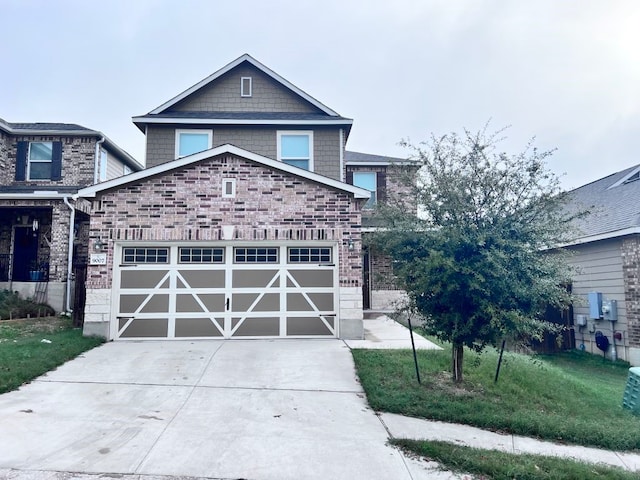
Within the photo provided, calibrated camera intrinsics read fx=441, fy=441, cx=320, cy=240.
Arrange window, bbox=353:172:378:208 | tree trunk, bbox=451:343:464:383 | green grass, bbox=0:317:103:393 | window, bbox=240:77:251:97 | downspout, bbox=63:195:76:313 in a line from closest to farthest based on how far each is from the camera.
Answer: green grass, bbox=0:317:103:393 → tree trunk, bbox=451:343:464:383 → downspout, bbox=63:195:76:313 → window, bbox=240:77:251:97 → window, bbox=353:172:378:208

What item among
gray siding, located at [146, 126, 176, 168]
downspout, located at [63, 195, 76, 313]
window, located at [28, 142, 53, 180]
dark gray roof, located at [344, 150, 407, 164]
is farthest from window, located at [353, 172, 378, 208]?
window, located at [28, 142, 53, 180]

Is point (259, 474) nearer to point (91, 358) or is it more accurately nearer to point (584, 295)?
point (91, 358)

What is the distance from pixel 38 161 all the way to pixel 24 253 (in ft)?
11.1

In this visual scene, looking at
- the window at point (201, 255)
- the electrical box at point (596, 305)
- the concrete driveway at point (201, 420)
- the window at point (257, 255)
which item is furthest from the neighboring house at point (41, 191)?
the electrical box at point (596, 305)

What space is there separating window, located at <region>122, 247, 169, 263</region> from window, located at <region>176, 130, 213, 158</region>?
15.0ft

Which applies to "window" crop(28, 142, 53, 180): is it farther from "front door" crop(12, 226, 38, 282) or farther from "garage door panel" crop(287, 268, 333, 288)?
"garage door panel" crop(287, 268, 333, 288)

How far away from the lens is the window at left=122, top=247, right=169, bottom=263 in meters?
10.7

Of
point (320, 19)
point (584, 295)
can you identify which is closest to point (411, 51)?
point (320, 19)

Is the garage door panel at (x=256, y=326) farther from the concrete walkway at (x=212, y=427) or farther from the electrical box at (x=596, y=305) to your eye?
the electrical box at (x=596, y=305)

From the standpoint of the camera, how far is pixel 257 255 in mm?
10914

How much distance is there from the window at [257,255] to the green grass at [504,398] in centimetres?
320

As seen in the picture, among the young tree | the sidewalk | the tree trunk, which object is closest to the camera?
the sidewalk

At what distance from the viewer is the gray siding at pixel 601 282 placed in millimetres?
12319

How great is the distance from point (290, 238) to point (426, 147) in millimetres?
4430
